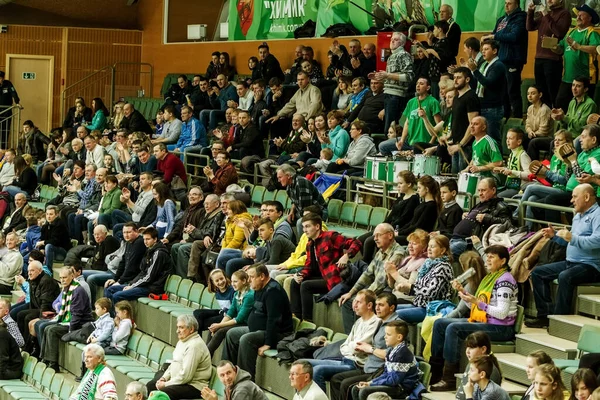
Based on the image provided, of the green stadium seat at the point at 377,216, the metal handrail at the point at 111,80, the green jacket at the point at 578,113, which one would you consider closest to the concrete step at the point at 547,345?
the green stadium seat at the point at 377,216

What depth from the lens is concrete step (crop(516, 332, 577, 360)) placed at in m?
7.40

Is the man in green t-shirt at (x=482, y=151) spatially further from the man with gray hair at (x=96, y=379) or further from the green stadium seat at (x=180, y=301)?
the man with gray hair at (x=96, y=379)

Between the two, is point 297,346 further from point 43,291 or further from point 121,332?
point 43,291

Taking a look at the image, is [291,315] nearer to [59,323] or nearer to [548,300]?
[548,300]

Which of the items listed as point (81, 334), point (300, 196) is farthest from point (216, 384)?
point (300, 196)

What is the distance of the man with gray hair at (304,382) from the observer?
23.8 feet

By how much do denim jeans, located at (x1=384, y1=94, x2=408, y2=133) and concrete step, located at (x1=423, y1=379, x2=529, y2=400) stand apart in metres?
5.48

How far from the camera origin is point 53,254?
1301 cm

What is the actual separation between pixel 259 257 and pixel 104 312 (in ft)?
4.59

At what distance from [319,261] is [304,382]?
6.59 ft

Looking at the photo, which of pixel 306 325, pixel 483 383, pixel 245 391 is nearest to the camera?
pixel 483 383

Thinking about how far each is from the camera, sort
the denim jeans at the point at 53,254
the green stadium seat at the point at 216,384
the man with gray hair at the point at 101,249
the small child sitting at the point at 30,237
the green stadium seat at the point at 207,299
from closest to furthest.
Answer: the green stadium seat at the point at 216,384, the green stadium seat at the point at 207,299, the man with gray hair at the point at 101,249, the denim jeans at the point at 53,254, the small child sitting at the point at 30,237

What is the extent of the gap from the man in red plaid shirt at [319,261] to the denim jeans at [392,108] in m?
3.41

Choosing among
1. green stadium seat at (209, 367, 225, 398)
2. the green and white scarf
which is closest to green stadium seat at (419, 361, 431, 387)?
green stadium seat at (209, 367, 225, 398)
